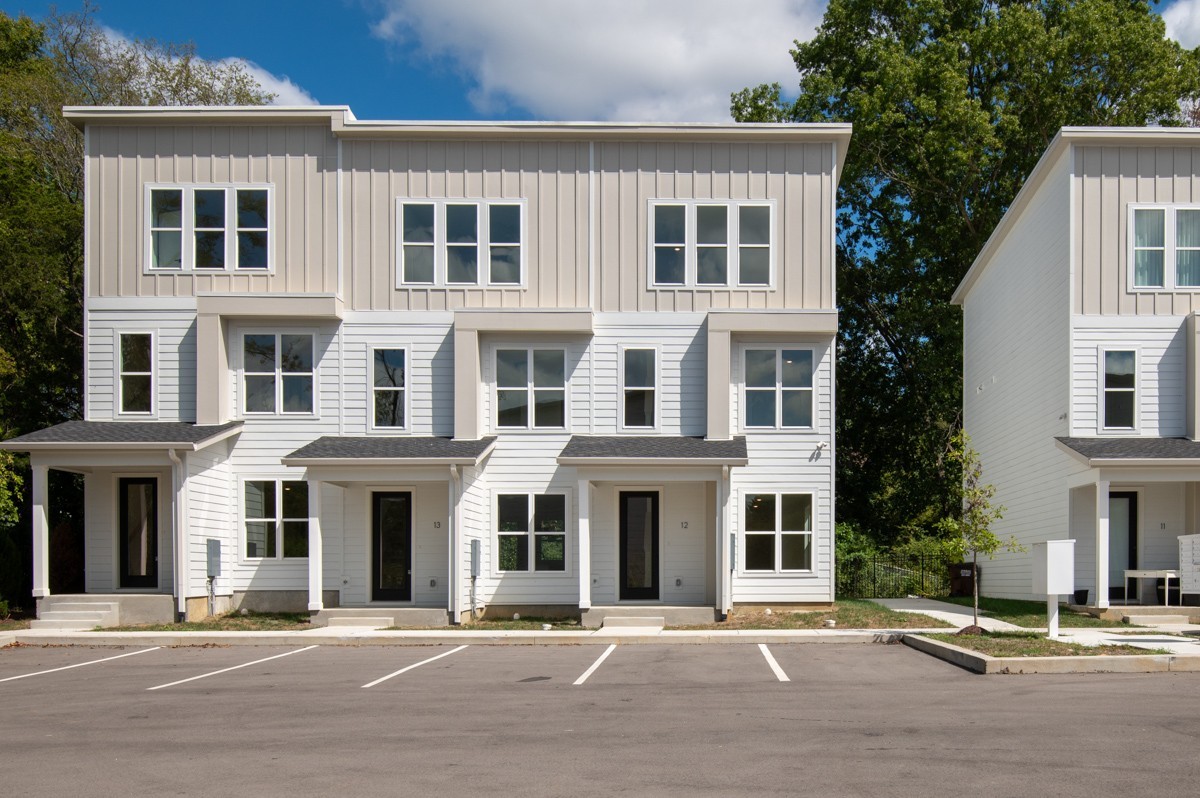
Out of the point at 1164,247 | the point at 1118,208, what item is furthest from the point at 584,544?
the point at 1164,247

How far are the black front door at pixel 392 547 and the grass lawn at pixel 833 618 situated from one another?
18.6ft

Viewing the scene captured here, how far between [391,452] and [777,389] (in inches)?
305

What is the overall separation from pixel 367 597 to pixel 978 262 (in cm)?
1831

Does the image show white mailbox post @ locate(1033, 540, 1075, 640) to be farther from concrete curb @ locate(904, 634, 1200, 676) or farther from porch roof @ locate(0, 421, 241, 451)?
porch roof @ locate(0, 421, 241, 451)

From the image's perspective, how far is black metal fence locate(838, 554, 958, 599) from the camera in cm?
3025

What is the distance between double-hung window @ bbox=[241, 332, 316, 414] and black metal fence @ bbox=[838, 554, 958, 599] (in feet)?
48.6

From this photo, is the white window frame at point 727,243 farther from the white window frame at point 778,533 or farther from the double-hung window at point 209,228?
the double-hung window at point 209,228

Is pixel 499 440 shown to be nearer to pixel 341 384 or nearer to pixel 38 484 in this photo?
pixel 341 384

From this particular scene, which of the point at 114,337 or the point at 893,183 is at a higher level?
the point at 893,183

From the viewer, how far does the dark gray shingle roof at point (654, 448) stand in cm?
2077

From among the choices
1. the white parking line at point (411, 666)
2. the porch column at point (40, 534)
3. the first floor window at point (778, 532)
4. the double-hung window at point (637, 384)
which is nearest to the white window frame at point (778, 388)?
the first floor window at point (778, 532)

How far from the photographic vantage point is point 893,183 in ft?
125

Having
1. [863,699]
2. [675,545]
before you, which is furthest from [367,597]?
[863,699]

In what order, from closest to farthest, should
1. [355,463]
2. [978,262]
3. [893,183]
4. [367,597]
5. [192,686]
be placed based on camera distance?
[192,686] → [355,463] → [367,597] → [978,262] → [893,183]
